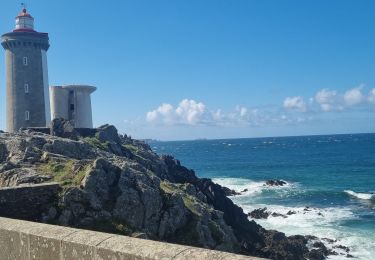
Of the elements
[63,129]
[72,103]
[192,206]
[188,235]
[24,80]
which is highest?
[24,80]

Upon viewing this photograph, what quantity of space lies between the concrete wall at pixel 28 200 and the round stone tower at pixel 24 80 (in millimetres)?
28923

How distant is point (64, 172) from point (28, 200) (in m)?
5.56

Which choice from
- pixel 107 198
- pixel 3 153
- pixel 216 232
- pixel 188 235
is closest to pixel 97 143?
pixel 3 153

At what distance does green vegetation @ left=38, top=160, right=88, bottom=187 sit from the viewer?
15929 mm

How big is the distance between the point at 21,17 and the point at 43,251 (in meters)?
39.7

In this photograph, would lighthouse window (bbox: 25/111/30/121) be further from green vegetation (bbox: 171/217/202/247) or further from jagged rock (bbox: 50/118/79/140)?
green vegetation (bbox: 171/217/202/247)

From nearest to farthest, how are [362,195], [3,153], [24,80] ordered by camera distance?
1. [3,153]
2. [24,80]
3. [362,195]

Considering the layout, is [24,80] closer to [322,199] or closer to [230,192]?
[230,192]

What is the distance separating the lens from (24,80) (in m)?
40.1

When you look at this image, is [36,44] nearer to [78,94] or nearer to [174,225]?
[78,94]

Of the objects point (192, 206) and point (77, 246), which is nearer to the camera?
point (77, 246)

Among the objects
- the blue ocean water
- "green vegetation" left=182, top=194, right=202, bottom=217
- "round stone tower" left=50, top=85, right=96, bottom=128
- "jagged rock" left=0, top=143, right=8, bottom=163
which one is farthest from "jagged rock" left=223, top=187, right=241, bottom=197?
"jagged rock" left=0, top=143, right=8, bottom=163

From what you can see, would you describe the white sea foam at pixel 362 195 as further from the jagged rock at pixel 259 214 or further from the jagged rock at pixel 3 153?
the jagged rock at pixel 3 153

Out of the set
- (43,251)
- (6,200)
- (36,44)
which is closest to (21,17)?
(36,44)
